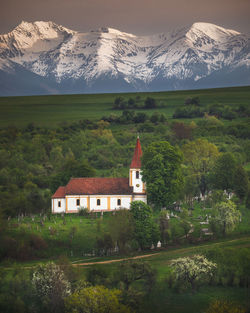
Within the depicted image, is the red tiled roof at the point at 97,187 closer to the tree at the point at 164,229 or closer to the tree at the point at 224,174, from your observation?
the tree at the point at 164,229

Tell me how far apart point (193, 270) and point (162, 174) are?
2666 cm

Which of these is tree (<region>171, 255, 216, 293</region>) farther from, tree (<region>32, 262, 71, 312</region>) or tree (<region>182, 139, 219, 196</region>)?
tree (<region>182, 139, 219, 196</region>)

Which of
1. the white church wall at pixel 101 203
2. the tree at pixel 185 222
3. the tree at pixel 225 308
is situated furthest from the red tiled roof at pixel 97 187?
the tree at pixel 225 308

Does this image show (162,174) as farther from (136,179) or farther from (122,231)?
(122,231)

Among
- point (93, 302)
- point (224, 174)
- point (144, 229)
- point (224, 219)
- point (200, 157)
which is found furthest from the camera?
point (200, 157)

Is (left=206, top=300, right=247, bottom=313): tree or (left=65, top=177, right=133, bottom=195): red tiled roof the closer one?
(left=206, top=300, right=247, bottom=313): tree

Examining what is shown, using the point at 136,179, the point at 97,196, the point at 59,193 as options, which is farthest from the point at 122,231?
the point at 59,193

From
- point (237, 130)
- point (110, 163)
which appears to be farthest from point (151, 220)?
point (237, 130)

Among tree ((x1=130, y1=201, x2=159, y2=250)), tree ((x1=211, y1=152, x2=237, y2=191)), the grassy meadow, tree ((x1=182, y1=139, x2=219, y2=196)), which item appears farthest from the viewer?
tree ((x1=182, y1=139, x2=219, y2=196))

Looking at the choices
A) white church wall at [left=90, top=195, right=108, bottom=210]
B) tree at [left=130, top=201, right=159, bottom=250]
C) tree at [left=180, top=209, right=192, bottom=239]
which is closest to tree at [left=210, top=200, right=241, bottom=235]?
tree at [left=180, top=209, right=192, bottom=239]

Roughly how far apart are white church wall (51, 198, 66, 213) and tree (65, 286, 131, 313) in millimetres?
35646

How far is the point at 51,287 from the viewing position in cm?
6131

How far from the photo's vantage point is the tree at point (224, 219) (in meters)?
83.3

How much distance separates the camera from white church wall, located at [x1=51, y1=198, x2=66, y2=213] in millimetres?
93387
